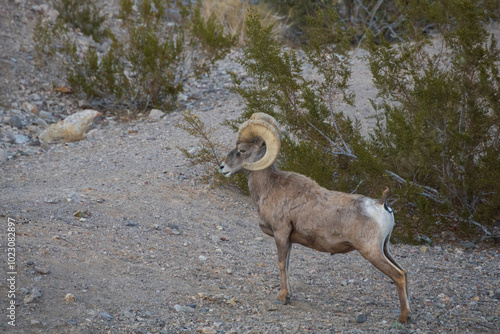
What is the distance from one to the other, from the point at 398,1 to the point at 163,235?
6083 millimetres

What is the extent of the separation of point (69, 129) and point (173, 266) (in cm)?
685

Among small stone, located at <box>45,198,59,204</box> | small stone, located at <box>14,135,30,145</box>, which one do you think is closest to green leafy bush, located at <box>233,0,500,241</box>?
small stone, located at <box>45,198,59,204</box>

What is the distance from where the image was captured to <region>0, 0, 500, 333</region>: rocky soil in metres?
4.98

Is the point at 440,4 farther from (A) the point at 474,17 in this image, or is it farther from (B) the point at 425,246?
(B) the point at 425,246

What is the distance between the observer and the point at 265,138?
548 cm

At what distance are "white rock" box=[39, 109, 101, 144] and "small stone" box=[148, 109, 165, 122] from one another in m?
1.44

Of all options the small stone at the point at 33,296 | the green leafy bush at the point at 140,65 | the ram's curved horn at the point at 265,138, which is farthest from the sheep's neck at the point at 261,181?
the green leafy bush at the point at 140,65

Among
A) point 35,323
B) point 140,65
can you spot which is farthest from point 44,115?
point 35,323

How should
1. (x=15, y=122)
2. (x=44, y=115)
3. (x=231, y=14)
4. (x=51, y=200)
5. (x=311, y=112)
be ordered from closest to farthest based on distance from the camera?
(x=51, y=200) < (x=311, y=112) < (x=15, y=122) < (x=44, y=115) < (x=231, y=14)

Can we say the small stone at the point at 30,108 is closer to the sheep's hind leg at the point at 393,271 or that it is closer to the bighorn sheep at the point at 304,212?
the bighorn sheep at the point at 304,212

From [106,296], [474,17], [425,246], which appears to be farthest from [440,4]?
[106,296]

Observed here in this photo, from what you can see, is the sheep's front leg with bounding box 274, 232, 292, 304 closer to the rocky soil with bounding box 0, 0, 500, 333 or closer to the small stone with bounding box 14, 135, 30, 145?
the rocky soil with bounding box 0, 0, 500, 333

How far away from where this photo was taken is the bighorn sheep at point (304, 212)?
502 cm

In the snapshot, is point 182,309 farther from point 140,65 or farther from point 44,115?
point 140,65
